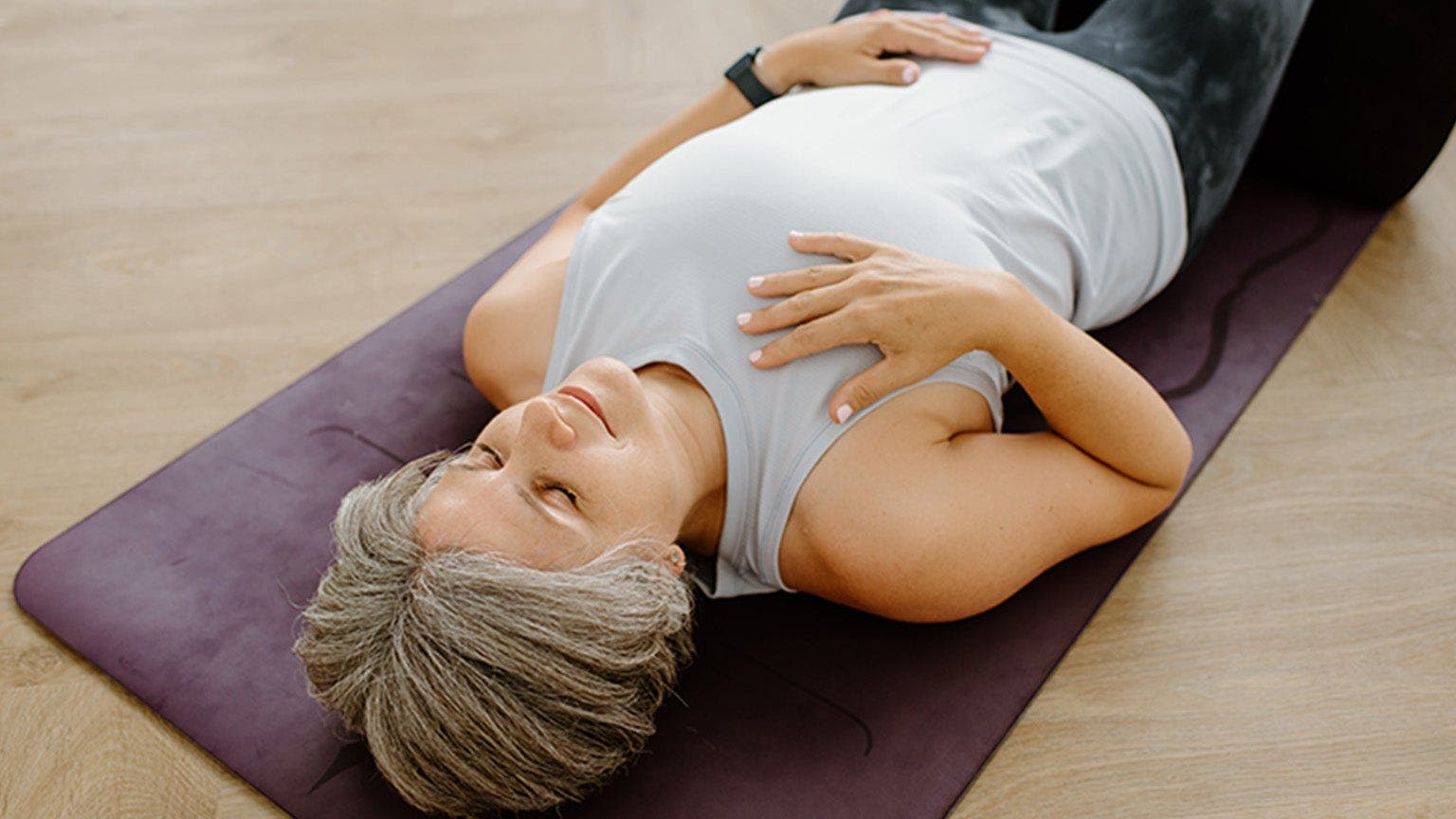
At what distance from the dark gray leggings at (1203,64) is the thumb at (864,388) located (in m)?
0.67

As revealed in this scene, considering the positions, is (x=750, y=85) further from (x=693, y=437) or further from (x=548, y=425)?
(x=548, y=425)

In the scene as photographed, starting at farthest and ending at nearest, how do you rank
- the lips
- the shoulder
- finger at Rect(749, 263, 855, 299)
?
1. the shoulder
2. finger at Rect(749, 263, 855, 299)
3. the lips

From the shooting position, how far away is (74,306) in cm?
206

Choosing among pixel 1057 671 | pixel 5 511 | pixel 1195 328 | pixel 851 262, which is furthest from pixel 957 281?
pixel 5 511

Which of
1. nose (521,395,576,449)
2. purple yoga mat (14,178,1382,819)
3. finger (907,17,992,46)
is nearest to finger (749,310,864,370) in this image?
nose (521,395,576,449)

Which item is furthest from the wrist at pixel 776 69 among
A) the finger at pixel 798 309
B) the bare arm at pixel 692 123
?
the finger at pixel 798 309

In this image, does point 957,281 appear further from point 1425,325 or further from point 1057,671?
point 1425,325

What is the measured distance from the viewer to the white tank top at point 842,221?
4.58ft

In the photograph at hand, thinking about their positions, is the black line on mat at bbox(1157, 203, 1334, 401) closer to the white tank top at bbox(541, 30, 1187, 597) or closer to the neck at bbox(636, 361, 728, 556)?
the white tank top at bbox(541, 30, 1187, 597)

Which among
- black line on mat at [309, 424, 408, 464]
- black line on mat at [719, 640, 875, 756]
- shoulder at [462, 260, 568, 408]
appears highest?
shoulder at [462, 260, 568, 408]

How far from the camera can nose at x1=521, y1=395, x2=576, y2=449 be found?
121 cm

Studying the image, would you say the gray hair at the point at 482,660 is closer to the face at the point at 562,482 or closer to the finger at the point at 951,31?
the face at the point at 562,482

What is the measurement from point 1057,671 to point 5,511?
148cm

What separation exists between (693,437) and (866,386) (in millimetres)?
208
